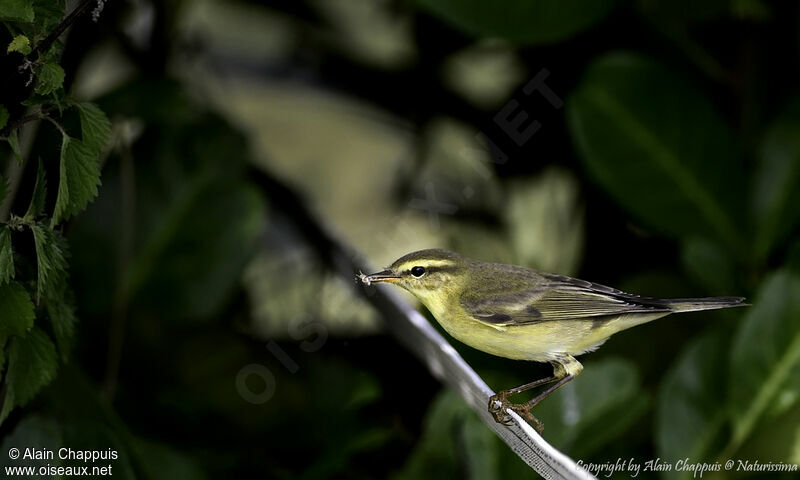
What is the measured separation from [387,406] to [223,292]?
329mm

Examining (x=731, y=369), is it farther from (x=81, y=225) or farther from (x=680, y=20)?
(x=81, y=225)

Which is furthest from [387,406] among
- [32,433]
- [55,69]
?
[55,69]

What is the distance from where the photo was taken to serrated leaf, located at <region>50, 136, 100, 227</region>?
689 mm

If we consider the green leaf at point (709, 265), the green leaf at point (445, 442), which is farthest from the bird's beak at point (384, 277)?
the green leaf at point (709, 265)

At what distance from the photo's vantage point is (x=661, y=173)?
1.36m

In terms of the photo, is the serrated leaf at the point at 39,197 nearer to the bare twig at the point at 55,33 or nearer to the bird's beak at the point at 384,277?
the bare twig at the point at 55,33

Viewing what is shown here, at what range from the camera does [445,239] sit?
1.65 meters

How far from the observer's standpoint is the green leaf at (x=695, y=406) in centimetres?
119

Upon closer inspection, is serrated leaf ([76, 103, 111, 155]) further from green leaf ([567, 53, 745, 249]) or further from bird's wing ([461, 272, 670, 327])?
green leaf ([567, 53, 745, 249])

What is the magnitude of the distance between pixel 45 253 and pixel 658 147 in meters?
0.90

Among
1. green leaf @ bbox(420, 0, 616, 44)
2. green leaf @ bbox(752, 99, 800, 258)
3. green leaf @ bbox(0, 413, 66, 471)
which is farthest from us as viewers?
green leaf @ bbox(752, 99, 800, 258)

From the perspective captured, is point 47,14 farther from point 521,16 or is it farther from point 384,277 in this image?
point 521,16

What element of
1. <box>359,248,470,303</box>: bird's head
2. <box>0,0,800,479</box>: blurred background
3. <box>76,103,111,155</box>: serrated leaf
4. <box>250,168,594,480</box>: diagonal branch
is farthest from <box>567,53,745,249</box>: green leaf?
<box>76,103,111,155</box>: serrated leaf

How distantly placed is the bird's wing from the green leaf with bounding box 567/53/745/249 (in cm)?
58
